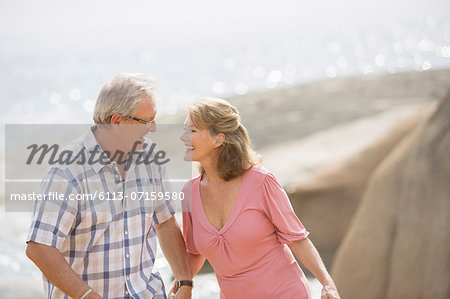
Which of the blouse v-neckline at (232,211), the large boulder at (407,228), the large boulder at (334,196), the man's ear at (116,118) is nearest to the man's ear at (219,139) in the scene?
the blouse v-neckline at (232,211)

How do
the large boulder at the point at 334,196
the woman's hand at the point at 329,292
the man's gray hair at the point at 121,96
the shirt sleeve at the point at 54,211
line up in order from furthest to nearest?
the large boulder at the point at 334,196
the woman's hand at the point at 329,292
the man's gray hair at the point at 121,96
the shirt sleeve at the point at 54,211

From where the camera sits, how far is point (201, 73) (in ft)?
78.4

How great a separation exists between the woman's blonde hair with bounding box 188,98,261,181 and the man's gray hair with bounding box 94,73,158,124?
29 cm

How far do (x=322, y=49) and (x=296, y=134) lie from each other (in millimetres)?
20881

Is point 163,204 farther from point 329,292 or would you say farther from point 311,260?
point 329,292

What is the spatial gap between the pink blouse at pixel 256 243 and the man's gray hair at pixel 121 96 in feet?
1.95

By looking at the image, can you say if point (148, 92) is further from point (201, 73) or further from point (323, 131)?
point (201, 73)

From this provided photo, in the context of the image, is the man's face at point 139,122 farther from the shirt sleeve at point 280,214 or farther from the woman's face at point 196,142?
the shirt sleeve at point 280,214

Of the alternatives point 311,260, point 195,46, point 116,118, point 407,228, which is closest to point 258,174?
point 311,260

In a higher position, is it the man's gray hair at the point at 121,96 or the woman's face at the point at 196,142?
the man's gray hair at the point at 121,96

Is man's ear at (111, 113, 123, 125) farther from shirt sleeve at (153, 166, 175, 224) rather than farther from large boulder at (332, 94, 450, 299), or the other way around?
large boulder at (332, 94, 450, 299)

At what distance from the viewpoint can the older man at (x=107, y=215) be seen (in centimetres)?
203

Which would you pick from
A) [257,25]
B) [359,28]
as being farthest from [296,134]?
[359,28]

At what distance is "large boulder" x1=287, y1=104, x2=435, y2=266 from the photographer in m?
6.97
